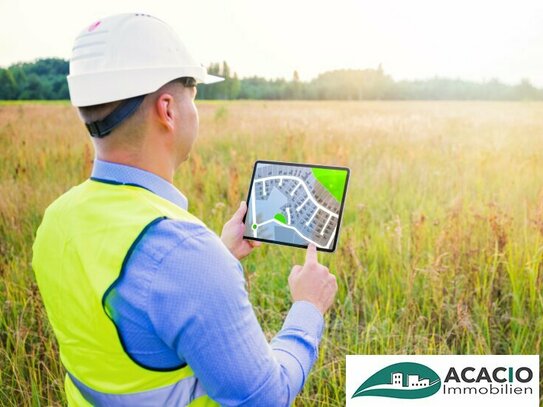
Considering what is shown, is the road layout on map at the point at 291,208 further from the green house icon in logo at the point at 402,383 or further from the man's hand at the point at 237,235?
the green house icon in logo at the point at 402,383

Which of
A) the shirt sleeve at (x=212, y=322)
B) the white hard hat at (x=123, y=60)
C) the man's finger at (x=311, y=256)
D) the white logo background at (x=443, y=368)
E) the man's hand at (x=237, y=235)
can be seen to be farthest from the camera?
→ the white logo background at (x=443, y=368)

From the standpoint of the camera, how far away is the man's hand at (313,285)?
3.40ft

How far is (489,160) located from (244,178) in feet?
4.08

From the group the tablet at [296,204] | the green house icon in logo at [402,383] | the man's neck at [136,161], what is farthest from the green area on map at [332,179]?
the green house icon in logo at [402,383]

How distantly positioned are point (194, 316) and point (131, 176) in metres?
0.24

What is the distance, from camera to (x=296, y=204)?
1.38 m

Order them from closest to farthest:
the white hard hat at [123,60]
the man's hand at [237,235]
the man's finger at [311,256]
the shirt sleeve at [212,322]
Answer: the shirt sleeve at [212,322], the white hard hat at [123,60], the man's finger at [311,256], the man's hand at [237,235]

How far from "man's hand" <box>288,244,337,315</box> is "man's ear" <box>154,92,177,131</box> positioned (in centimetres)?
36

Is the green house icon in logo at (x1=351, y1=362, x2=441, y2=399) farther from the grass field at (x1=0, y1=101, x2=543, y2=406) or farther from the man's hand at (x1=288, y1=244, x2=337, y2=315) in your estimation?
the man's hand at (x1=288, y1=244, x2=337, y2=315)

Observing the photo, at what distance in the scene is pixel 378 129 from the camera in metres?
3.86

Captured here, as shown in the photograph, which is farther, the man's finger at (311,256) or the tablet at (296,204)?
the tablet at (296,204)

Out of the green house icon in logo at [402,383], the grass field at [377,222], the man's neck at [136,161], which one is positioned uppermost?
the man's neck at [136,161]

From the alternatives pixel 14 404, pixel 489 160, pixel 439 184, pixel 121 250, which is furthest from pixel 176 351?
pixel 489 160

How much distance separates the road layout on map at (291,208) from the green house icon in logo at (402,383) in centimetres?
83
